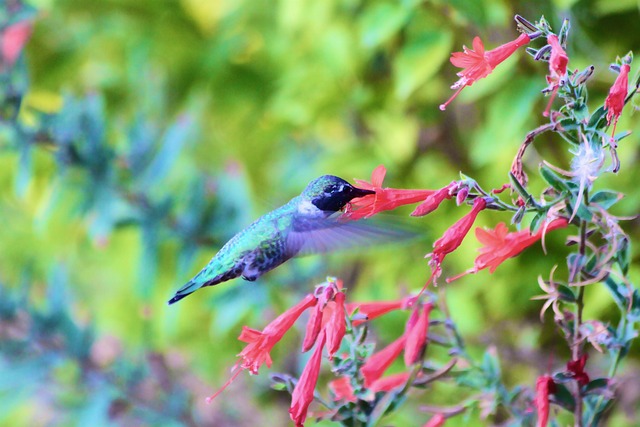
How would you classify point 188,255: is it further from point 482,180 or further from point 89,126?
point 482,180

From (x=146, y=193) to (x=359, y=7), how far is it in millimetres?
803

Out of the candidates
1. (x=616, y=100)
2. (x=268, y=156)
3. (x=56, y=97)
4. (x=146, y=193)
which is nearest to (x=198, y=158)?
(x=268, y=156)

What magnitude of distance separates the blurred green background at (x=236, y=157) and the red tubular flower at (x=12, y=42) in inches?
1.8

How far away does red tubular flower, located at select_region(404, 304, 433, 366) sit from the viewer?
996mm

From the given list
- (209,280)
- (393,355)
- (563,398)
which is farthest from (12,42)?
(563,398)

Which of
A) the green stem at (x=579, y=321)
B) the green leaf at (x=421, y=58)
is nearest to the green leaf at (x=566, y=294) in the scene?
the green stem at (x=579, y=321)

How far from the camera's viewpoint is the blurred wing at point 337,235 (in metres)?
0.96

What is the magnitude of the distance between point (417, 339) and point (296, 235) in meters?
0.22

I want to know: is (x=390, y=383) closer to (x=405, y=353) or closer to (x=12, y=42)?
(x=405, y=353)

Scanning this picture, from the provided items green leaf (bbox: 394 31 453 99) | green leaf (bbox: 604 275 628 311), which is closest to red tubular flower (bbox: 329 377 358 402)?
green leaf (bbox: 604 275 628 311)

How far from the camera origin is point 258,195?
2.68m

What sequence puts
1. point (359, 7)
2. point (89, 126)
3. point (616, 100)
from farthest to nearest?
point (359, 7) → point (89, 126) → point (616, 100)

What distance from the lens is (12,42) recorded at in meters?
1.81

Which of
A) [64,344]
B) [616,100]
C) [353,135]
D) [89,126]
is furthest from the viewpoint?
[353,135]
